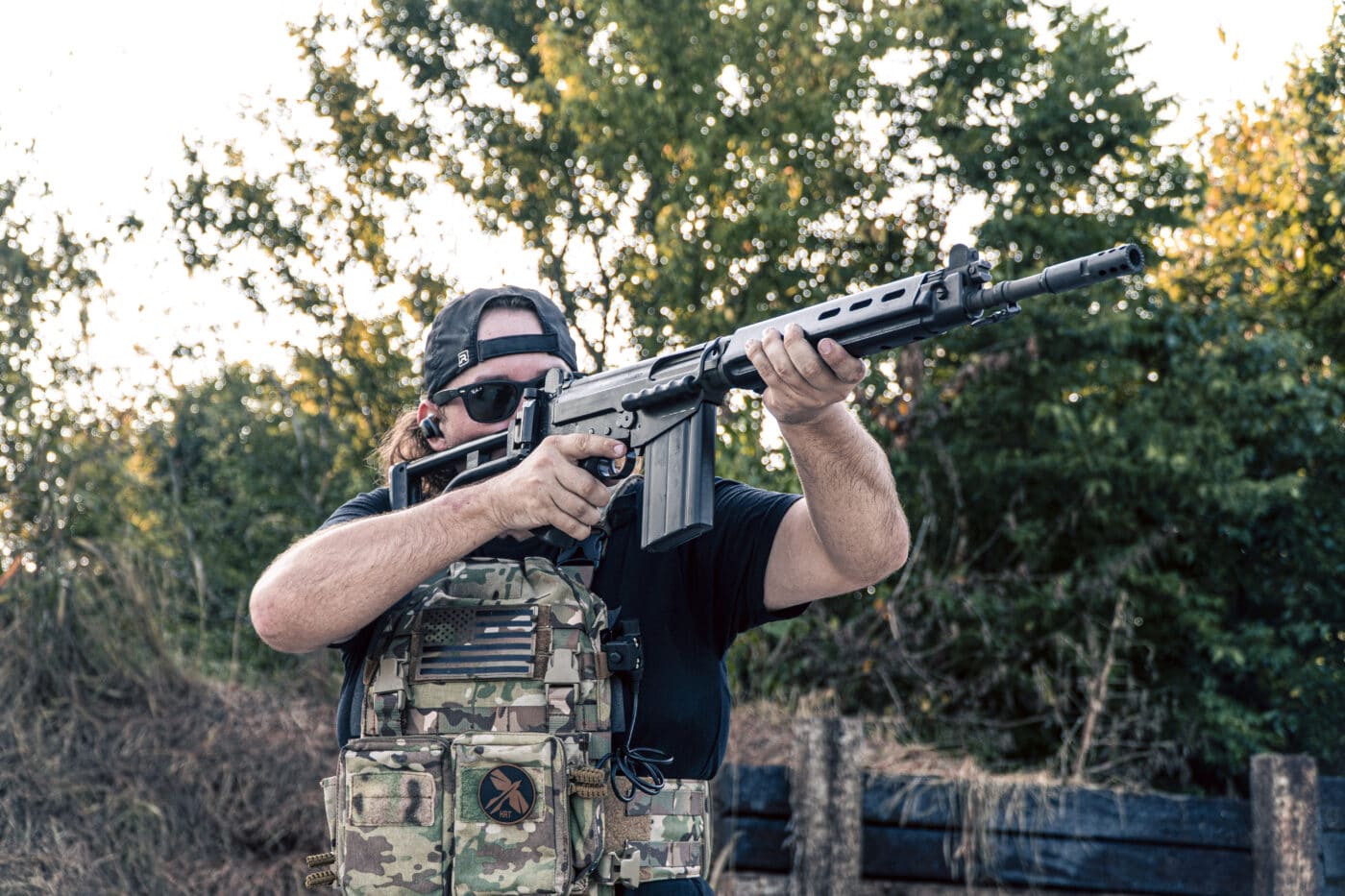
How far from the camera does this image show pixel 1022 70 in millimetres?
11211

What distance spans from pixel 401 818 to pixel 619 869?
0.44m

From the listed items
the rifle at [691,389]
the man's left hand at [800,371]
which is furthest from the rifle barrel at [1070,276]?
the man's left hand at [800,371]

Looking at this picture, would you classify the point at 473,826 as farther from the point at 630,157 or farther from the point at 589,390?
the point at 630,157

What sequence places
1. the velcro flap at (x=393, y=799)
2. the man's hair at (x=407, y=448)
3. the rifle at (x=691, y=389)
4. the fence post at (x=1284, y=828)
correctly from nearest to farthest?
the rifle at (x=691, y=389)
the velcro flap at (x=393, y=799)
the man's hair at (x=407, y=448)
the fence post at (x=1284, y=828)

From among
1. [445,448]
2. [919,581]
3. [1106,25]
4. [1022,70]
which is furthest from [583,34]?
[445,448]

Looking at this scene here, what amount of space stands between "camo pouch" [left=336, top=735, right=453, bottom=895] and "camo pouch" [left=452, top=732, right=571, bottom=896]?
1.5 inches

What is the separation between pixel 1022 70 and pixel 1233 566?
4716 millimetres

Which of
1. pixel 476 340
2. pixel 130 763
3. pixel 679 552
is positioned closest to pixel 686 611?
pixel 679 552

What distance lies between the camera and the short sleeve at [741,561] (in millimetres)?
2604

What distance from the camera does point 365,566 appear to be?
2.45 metres

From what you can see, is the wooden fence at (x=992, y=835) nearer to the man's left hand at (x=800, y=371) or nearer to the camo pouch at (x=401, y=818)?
the camo pouch at (x=401, y=818)

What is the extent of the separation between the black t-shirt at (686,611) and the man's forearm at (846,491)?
0.19 m

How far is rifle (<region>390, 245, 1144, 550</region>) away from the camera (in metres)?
2.13

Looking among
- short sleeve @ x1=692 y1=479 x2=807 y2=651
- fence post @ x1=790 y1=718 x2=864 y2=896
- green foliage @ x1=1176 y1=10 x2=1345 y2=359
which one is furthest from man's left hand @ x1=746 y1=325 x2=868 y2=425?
green foliage @ x1=1176 y1=10 x2=1345 y2=359
